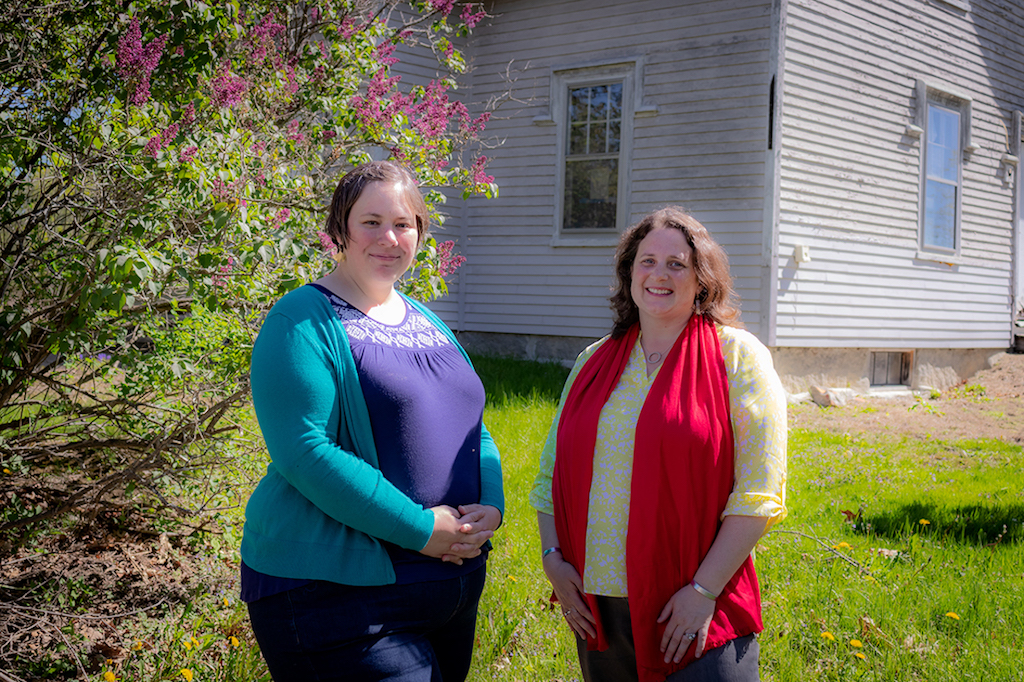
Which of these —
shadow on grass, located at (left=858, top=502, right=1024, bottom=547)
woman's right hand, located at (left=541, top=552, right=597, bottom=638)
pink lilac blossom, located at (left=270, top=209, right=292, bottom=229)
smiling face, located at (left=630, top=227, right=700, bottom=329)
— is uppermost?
pink lilac blossom, located at (left=270, top=209, right=292, bottom=229)

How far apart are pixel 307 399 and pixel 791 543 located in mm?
3360

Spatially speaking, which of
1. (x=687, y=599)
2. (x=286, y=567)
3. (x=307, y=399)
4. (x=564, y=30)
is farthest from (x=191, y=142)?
(x=564, y=30)

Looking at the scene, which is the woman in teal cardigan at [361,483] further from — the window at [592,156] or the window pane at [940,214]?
the window pane at [940,214]

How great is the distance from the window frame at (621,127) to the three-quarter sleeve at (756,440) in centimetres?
772

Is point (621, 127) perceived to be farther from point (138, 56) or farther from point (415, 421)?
point (415, 421)

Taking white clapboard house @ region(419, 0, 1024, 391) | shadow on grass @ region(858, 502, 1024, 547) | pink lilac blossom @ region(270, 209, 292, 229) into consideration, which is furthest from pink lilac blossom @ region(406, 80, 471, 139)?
white clapboard house @ region(419, 0, 1024, 391)

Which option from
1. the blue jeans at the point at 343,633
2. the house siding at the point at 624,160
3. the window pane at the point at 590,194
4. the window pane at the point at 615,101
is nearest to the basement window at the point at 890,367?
the house siding at the point at 624,160

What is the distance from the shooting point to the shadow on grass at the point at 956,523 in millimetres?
4391

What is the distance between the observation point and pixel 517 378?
8.50 m

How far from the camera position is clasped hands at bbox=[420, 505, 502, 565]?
190 centimetres

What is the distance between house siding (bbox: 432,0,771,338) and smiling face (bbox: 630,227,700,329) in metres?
6.71

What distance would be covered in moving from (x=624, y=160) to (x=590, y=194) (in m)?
0.67

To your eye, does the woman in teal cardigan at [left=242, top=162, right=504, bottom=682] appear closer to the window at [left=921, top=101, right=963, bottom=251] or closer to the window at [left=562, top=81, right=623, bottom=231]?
the window at [left=562, top=81, right=623, bottom=231]

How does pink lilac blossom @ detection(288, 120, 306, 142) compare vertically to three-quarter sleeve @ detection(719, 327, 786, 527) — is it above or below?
above
